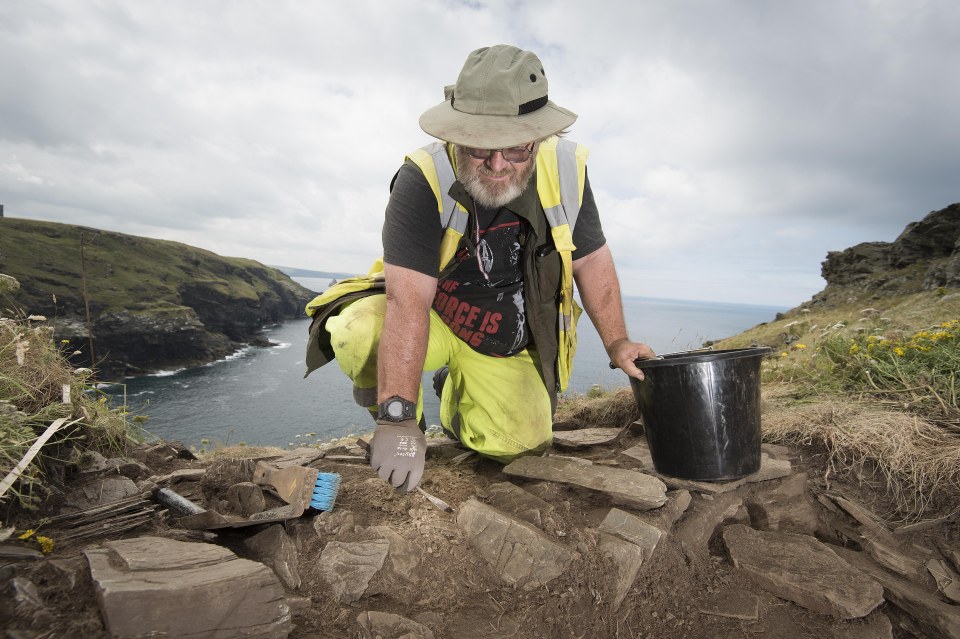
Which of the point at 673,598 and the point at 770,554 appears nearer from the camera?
the point at 673,598

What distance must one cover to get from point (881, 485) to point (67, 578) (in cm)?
400

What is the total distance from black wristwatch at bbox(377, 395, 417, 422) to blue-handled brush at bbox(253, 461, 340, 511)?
41 centimetres

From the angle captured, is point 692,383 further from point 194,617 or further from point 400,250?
point 194,617

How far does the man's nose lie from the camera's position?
2.73 metres

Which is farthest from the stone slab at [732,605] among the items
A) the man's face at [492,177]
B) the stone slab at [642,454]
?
the man's face at [492,177]

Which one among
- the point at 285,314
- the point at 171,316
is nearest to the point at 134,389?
the point at 171,316

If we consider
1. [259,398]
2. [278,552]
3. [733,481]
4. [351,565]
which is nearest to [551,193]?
[733,481]

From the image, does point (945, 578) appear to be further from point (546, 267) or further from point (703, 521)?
point (546, 267)

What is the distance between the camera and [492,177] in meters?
2.82

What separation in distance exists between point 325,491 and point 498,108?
2177mm

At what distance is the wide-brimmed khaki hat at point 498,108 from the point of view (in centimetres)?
250

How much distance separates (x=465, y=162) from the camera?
2842mm

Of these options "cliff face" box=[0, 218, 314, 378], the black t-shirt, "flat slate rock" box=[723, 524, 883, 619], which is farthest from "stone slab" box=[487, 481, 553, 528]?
"cliff face" box=[0, 218, 314, 378]

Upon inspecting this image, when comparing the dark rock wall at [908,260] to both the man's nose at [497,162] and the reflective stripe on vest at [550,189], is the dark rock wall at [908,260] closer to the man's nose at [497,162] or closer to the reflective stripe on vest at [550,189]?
the reflective stripe on vest at [550,189]
